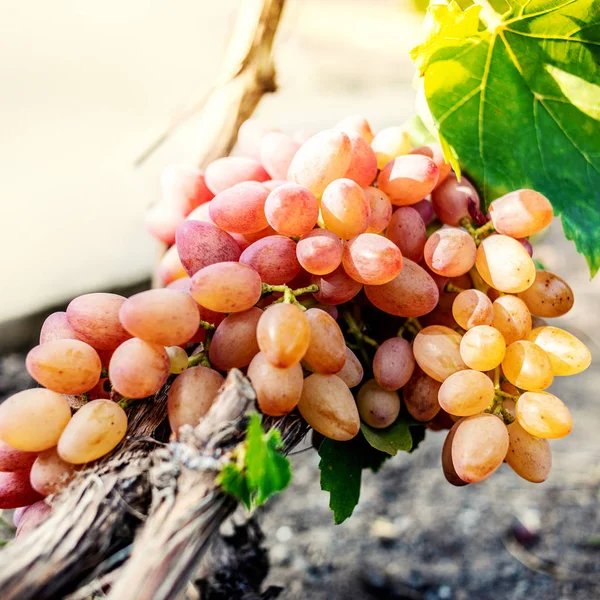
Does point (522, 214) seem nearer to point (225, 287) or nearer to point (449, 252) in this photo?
point (449, 252)

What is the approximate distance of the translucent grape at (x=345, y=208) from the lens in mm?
461

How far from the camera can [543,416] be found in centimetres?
46

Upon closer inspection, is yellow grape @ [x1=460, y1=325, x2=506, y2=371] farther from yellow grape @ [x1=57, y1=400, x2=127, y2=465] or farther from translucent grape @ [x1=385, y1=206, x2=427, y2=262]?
yellow grape @ [x1=57, y1=400, x2=127, y2=465]

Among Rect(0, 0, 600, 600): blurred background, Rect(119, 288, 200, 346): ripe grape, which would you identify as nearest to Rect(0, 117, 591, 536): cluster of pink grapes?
Rect(119, 288, 200, 346): ripe grape

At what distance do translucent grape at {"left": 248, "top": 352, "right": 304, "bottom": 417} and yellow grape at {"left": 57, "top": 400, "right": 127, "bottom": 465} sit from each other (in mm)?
101

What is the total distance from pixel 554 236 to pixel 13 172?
1917 millimetres

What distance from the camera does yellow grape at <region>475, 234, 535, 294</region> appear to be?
490 millimetres

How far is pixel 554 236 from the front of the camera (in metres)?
2.24

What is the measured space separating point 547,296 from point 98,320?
0.39 meters

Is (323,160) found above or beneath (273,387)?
above

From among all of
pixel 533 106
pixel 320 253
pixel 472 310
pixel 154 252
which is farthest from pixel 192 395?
pixel 154 252

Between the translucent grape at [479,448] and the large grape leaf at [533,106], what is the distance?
22 cm

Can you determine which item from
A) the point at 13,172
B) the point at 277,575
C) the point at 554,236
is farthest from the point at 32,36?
the point at 277,575

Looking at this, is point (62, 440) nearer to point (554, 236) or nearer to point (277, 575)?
point (277, 575)
